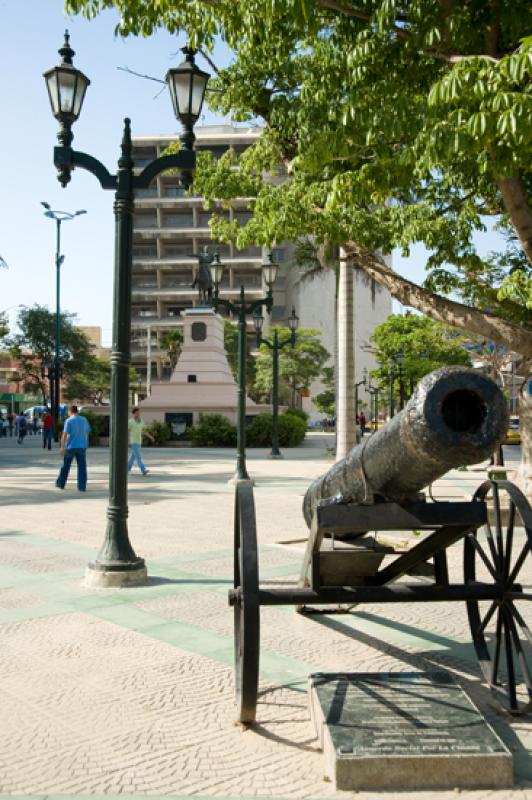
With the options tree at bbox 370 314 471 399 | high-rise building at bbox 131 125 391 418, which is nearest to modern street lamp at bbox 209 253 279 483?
tree at bbox 370 314 471 399

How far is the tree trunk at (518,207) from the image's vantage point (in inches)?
341

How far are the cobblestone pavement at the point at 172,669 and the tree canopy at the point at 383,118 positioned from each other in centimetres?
370

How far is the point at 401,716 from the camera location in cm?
336

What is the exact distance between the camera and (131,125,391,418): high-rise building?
85.8 m

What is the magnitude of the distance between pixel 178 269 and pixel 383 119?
3234 inches

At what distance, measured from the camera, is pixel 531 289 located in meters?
9.04

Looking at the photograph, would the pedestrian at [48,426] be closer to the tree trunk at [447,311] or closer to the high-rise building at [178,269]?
the tree trunk at [447,311]

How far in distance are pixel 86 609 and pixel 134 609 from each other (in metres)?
0.36

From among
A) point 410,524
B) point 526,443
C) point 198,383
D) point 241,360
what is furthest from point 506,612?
point 198,383

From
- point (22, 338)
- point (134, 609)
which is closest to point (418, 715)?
point (134, 609)

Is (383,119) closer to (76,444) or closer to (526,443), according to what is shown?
(526,443)

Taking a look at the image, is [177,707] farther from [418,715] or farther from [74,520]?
[74,520]

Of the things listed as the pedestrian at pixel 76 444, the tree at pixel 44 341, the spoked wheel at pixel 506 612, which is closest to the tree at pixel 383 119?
the spoked wheel at pixel 506 612

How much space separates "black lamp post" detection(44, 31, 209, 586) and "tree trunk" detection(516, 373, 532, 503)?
20.6 ft
